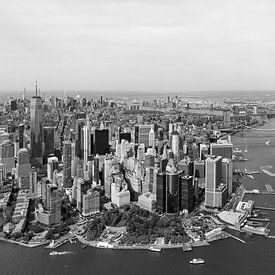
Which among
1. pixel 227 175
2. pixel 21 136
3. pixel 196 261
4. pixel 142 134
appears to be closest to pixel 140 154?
pixel 227 175

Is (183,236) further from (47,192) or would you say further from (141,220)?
(47,192)

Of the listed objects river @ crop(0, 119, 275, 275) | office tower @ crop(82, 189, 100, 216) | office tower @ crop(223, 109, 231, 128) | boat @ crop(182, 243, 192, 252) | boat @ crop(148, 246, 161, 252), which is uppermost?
office tower @ crop(223, 109, 231, 128)

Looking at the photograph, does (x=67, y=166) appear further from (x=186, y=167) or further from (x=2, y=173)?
(x=186, y=167)

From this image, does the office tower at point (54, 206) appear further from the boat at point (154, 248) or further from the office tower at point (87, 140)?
the office tower at point (87, 140)

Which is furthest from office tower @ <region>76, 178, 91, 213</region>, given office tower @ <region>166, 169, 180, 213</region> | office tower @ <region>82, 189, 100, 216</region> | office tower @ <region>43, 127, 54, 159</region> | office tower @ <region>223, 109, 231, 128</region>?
office tower @ <region>223, 109, 231, 128</region>

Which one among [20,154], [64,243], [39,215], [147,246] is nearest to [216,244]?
[147,246]

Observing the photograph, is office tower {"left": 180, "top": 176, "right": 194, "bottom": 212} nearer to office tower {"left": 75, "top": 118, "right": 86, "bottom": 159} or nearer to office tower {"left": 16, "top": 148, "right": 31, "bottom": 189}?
office tower {"left": 16, "top": 148, "right": 31, "bottom": 189}
